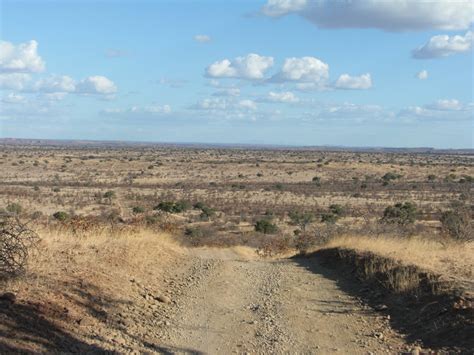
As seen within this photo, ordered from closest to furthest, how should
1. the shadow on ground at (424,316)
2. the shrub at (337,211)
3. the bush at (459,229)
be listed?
the shadow on ground at (424,316), the bush at (459,229), the shrub at (337,211)

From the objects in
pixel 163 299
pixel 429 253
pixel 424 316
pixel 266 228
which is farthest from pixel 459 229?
pixel 266 228

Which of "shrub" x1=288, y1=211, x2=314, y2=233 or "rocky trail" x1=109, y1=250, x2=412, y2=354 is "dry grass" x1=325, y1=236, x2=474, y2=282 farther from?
"shrub" x1=288, y1=211, x2=314, y2=233

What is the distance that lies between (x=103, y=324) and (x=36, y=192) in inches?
1813

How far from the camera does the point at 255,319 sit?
9.12 meters

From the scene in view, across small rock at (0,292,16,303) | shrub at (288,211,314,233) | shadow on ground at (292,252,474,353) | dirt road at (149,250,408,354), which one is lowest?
shrub at (288,211,314,233)

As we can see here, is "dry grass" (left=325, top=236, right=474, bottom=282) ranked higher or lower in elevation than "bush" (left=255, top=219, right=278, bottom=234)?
higher

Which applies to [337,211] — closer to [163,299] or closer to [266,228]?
[266,228]

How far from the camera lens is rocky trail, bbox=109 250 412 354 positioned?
306 inches

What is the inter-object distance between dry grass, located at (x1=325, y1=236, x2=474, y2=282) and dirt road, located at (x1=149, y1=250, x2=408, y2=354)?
1820mm

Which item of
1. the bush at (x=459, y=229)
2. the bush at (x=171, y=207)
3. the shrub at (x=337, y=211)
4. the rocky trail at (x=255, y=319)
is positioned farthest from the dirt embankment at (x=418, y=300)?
the shrub at (x=337, y=211)

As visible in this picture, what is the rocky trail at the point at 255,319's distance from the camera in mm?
7762

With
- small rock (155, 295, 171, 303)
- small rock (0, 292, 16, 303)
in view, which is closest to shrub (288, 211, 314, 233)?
small rock (155, 295, 171, 303)

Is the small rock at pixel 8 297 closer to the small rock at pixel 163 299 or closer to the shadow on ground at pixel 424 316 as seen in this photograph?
the small rock at pixel 163 299

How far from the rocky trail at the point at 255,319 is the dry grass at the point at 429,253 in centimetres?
185
